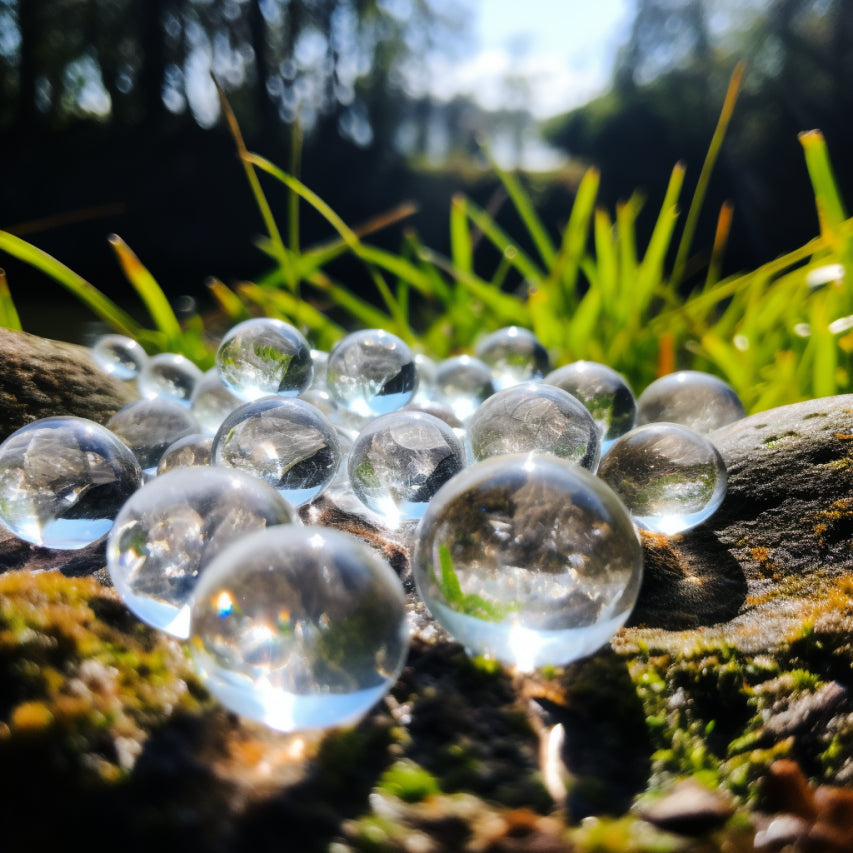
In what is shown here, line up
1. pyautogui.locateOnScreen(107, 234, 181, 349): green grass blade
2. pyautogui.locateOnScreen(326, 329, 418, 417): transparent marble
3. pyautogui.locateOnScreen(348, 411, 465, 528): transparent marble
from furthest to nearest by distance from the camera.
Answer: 1. pyautogui.locateOnScreen(107, 234, 181, 349): green grass blade
2. pyautogui.locateOnScreen(326, 329, 418, 417): transparent marble
3. pyautogui.locateOnScreen(348, 411, 465, 528): transparent marble

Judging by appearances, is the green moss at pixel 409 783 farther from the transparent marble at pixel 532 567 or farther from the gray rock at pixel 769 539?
the gray rock at pixel 769 539

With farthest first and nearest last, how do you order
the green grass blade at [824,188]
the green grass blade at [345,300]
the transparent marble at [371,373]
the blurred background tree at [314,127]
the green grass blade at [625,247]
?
1. the blurred background tree at [314,127]
2. the green grass blade at [625,247]
3. the green grass blade at [345,300]
4. the green grass blade at [824,188]
5. the transparent marble at [371,373]

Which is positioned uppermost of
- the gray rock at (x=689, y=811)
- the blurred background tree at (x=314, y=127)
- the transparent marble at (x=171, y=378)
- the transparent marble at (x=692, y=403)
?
the blurred background tree at (x=314, y=127)

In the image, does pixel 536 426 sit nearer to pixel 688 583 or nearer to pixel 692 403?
pixel 688 583

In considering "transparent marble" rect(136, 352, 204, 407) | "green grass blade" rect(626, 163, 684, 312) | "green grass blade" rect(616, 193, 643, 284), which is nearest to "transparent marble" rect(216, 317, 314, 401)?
"transparent marble" rect(136, 352, 204, 407)

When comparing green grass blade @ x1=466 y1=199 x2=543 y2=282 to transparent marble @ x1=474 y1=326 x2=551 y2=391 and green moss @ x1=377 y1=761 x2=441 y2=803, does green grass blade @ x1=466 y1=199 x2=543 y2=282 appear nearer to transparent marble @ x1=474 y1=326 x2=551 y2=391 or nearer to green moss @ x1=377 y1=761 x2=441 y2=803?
transparent marble @ x1=474 y1=326 x2=551 y2=391

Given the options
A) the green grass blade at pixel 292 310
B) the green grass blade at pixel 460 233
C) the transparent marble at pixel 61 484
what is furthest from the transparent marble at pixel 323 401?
the green grass blade at pixel 460 233

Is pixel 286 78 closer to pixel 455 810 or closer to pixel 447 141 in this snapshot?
pixel 447 141
